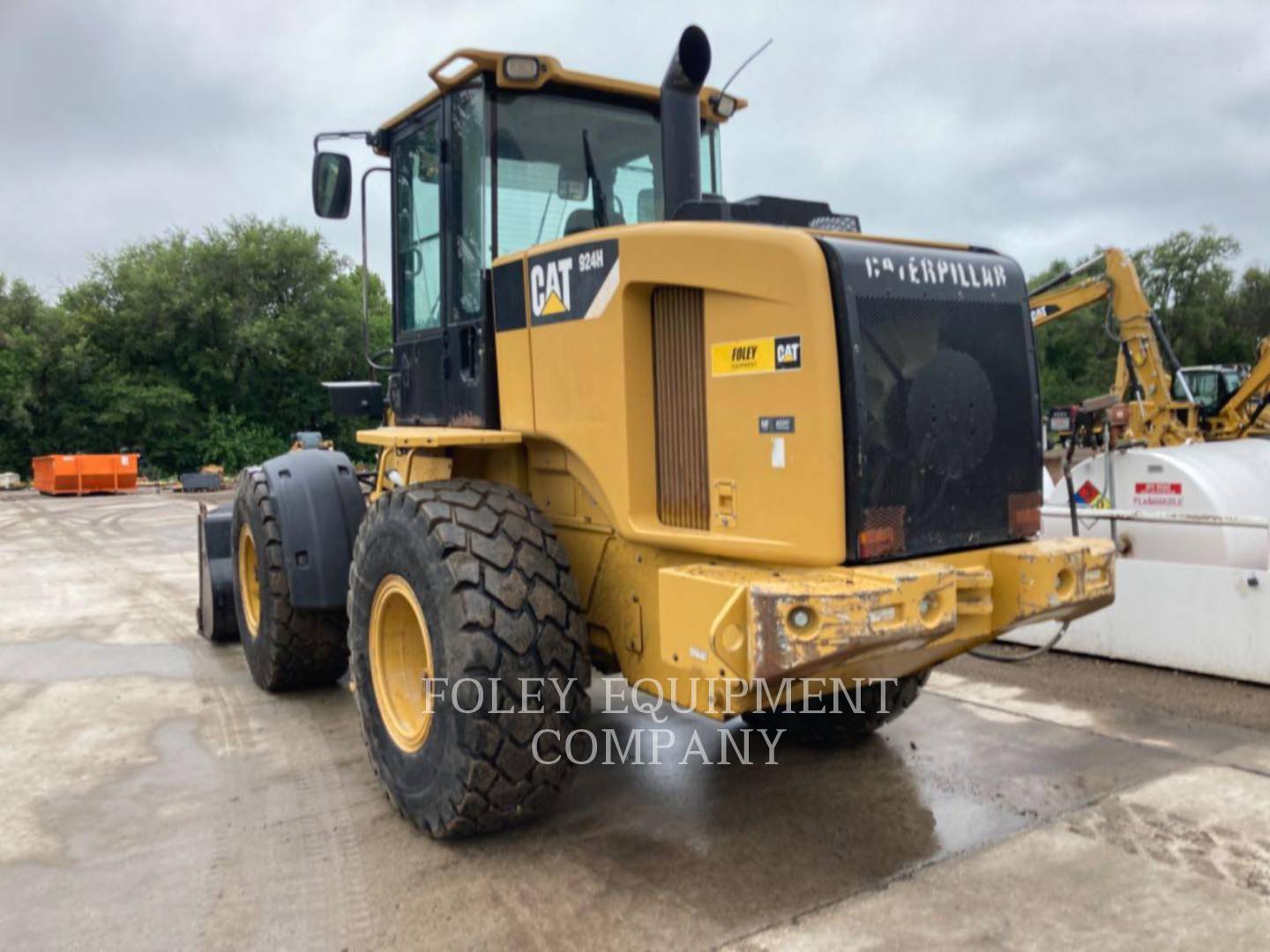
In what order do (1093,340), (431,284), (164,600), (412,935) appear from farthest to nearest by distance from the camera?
1. (1093,340)
2. (164,600)
3. (431,284)
4. (412,935)

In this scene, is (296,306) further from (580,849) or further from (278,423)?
(580,849)

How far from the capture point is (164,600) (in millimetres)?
9266

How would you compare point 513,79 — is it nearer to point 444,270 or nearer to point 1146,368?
point 444,270

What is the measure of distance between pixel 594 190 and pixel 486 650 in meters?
2.08

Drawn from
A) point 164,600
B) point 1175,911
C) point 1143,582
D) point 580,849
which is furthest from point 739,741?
point 164,600

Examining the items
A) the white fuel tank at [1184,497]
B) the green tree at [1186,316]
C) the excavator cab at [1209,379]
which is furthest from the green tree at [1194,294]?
the white fuel tank at [1184,497]

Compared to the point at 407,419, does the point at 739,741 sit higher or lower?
lower

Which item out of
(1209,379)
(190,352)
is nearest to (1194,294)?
(1209,379)

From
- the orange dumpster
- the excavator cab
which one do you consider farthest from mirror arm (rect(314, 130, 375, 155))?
the orange dumpster

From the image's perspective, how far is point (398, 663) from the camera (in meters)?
4.17

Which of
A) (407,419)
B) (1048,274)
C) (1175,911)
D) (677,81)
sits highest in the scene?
(1048,274)

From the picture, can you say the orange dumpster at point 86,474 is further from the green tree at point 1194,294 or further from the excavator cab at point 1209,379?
the green tree at point 1194,294

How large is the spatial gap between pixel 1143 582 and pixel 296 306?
31.4 metres

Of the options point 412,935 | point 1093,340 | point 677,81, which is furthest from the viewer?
point 1093,340
